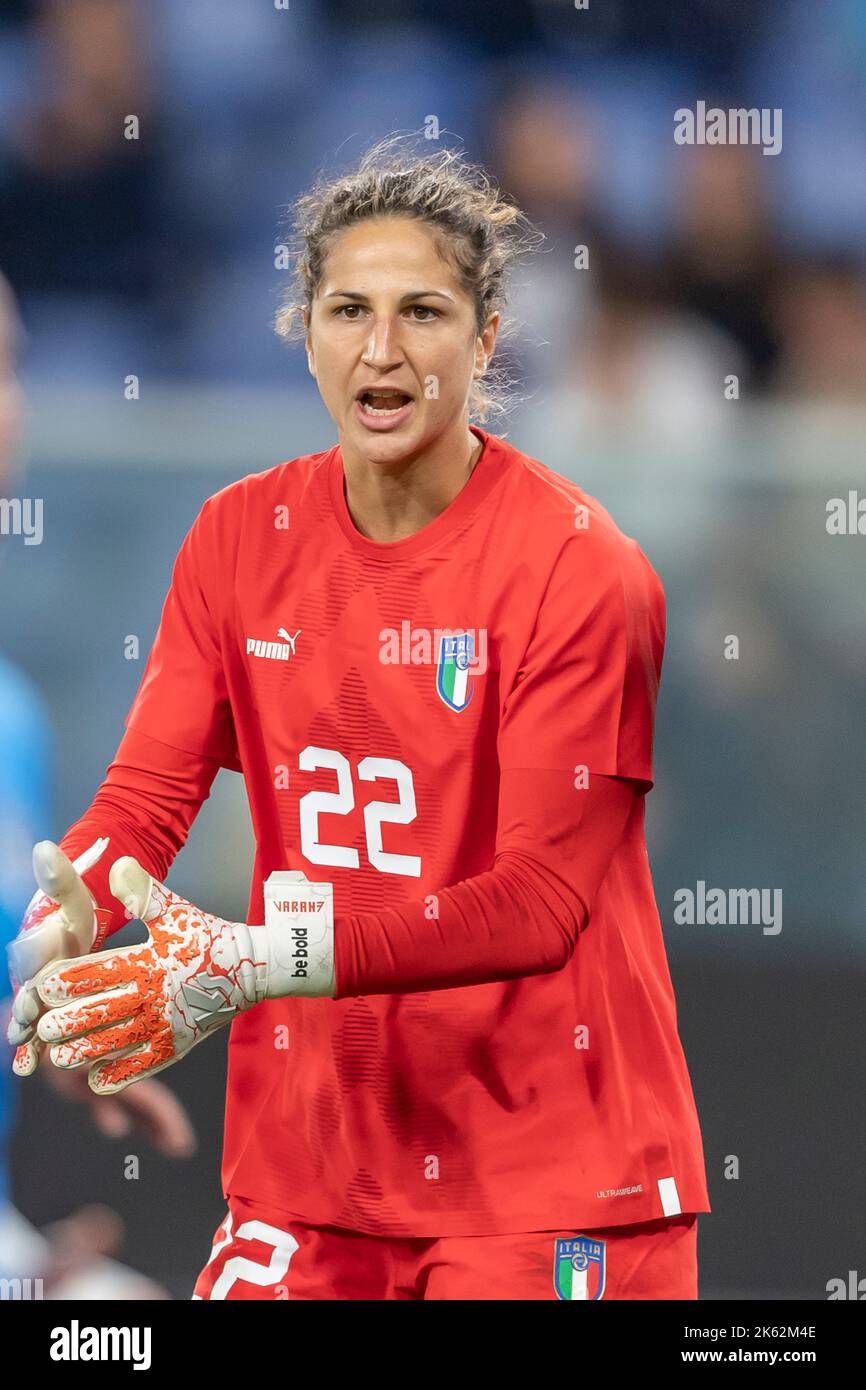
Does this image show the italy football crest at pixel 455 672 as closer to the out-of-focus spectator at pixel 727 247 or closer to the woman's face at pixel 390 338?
the woman's face at pixel 390 338

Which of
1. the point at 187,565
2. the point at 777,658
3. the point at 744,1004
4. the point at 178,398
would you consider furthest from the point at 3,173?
the point at 744,1004

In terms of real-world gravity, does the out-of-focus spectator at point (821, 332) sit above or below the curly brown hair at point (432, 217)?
above

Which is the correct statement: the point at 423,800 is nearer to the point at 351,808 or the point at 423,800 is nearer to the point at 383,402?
the point at 351,808

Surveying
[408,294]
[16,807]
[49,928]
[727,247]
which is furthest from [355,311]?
[727,247]

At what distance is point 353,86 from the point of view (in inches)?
130

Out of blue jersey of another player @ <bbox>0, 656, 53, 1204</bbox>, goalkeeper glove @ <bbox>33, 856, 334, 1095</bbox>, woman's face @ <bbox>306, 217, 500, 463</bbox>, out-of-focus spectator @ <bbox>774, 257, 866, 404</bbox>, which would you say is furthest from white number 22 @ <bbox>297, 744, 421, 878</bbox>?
out-of-focus spectator @ <bbox>774, 257, 866, 404</bbox>

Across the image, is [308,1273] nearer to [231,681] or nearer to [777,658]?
[231,681]

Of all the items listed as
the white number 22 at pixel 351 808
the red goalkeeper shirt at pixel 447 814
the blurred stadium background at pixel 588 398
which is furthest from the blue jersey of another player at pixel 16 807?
the white number 22 at pixel 351 808

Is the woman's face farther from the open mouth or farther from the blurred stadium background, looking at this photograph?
the blurred stadium background

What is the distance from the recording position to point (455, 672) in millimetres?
2018

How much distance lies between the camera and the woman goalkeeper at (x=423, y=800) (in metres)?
1.98

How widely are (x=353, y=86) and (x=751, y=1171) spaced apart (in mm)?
2084

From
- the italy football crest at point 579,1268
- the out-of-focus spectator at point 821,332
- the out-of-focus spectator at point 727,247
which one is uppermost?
the out-of-focus spectator at point 727,247

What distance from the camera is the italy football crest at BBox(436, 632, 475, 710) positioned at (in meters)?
2.02
